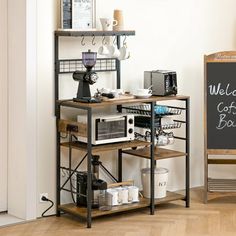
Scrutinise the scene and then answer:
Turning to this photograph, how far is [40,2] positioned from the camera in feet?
16.4

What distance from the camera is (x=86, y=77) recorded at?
5000mm

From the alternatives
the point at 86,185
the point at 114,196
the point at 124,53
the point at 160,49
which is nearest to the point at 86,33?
the point at 124,53

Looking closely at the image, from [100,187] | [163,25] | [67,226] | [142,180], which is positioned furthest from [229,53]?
[67,226]

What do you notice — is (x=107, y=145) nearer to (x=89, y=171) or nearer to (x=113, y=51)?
(x=89, y=171)

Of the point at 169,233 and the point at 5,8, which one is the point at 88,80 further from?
the point at 169,233

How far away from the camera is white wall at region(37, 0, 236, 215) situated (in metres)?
5.11

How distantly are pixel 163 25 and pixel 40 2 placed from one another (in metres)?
1.26

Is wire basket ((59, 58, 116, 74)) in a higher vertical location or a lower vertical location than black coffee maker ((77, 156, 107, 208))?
higher

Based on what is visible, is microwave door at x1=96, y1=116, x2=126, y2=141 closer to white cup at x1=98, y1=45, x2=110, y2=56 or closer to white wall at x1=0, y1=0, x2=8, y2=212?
white cup at x1=98, y1=45, x2=110, y2=56

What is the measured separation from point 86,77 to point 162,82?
0.70 m

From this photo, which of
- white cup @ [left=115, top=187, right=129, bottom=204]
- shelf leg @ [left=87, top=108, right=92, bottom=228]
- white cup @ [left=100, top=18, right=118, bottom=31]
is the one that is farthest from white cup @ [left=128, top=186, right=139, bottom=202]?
white cup @ [left=100, top=18, right=118, bottom=31]

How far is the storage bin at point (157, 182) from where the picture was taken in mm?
5422

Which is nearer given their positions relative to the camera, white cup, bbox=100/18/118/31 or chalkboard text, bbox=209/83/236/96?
white cup, bbox=100/18/118/31

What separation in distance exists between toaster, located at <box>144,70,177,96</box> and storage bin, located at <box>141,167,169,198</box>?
622 millimetres
